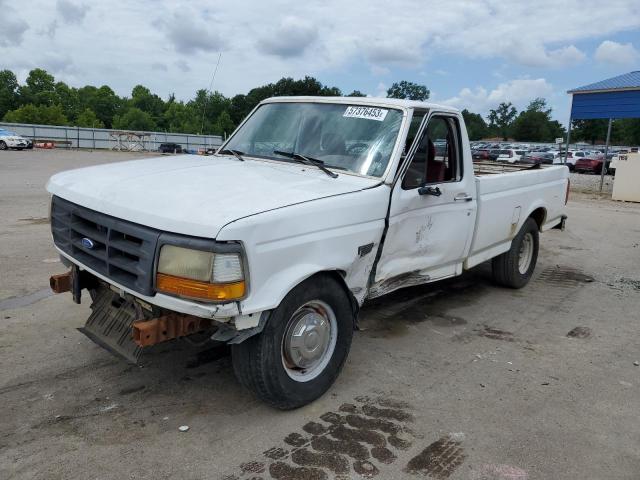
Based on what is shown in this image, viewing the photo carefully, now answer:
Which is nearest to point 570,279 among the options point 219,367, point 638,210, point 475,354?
point 475,354

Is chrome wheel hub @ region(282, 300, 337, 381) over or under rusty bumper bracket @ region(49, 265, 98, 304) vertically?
under

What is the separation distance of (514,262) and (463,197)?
1.91 metres

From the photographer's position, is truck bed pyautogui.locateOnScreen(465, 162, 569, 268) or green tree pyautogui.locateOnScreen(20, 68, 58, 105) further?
green tree pyautogui.locateOnScreen(20, 68, 58, 105)

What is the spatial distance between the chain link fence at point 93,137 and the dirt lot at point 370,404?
4626cm

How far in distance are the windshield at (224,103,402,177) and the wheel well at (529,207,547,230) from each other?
3.15 m

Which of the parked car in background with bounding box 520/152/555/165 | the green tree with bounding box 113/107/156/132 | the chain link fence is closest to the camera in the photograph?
the parked car in background with bounding box 520/152/555/165

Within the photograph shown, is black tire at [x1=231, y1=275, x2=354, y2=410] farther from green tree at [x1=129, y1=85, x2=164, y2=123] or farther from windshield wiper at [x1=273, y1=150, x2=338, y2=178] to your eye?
green tree at [x1=129, y1=85, x2=164, y2=123]

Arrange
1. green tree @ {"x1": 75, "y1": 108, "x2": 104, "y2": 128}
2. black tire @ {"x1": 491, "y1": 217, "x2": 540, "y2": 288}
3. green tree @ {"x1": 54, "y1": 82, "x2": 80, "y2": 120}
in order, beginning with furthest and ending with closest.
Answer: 1. green tree @ {"x1": 54, "y1": 82, "x2": 80, "y2": 120}
2. green tree @ {"x1": 75, "y1": 108, "x2": 104, "y2": 128}
3. black tire @ {"x1": 491, "y1": 217, "x2": 540, "y2": 288}

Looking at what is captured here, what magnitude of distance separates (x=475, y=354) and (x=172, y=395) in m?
2.49

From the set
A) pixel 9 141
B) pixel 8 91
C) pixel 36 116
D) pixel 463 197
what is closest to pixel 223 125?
pixel 9 141

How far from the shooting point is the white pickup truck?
2848 mm

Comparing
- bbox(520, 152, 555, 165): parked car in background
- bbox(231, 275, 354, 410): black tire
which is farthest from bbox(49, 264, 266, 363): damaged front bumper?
bbox(520, 152, 555, 165): parked car in background

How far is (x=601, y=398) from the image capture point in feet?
12.5

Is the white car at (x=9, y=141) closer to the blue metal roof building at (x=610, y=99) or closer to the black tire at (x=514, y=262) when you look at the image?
the blue metal roof building at (x=610, y=99)
